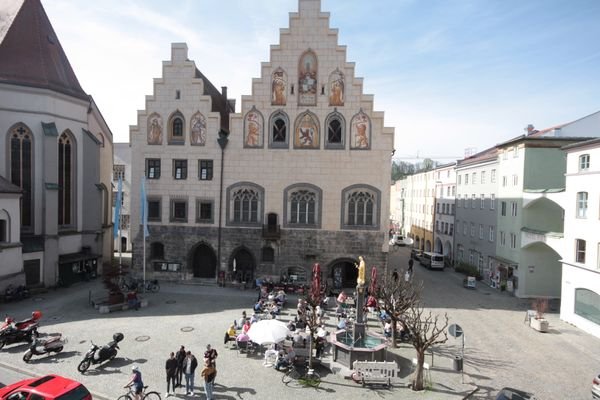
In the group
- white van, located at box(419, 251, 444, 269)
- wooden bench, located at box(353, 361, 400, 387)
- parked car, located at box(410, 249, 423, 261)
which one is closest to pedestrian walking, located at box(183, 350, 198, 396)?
wooden bench, located at box(353, 361, 400, 387)

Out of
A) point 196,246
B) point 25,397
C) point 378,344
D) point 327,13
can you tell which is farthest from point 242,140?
point 25,397

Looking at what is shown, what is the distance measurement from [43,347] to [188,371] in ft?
23.8

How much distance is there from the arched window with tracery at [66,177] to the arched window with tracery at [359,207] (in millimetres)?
21726

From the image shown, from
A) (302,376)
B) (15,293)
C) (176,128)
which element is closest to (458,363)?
(302,376)

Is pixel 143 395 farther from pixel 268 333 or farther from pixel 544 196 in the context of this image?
pixel 544 196

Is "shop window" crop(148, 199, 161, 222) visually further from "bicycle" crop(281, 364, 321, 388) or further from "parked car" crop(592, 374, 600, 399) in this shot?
"parked car" crop(592, 374, 600, 399)

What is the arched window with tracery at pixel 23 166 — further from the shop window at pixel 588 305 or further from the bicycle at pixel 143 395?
the shop window at pixel 588 305

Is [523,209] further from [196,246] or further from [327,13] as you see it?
[196,246]

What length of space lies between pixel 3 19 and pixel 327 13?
24.9m

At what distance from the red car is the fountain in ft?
30.6

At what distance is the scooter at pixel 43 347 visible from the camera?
617 inches

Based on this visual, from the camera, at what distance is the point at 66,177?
101 ft

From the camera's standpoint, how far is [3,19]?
98.0 ft

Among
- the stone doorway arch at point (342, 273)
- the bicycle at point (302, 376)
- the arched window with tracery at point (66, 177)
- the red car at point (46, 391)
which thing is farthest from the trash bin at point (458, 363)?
the arched window with tracery at point (66, 177)
